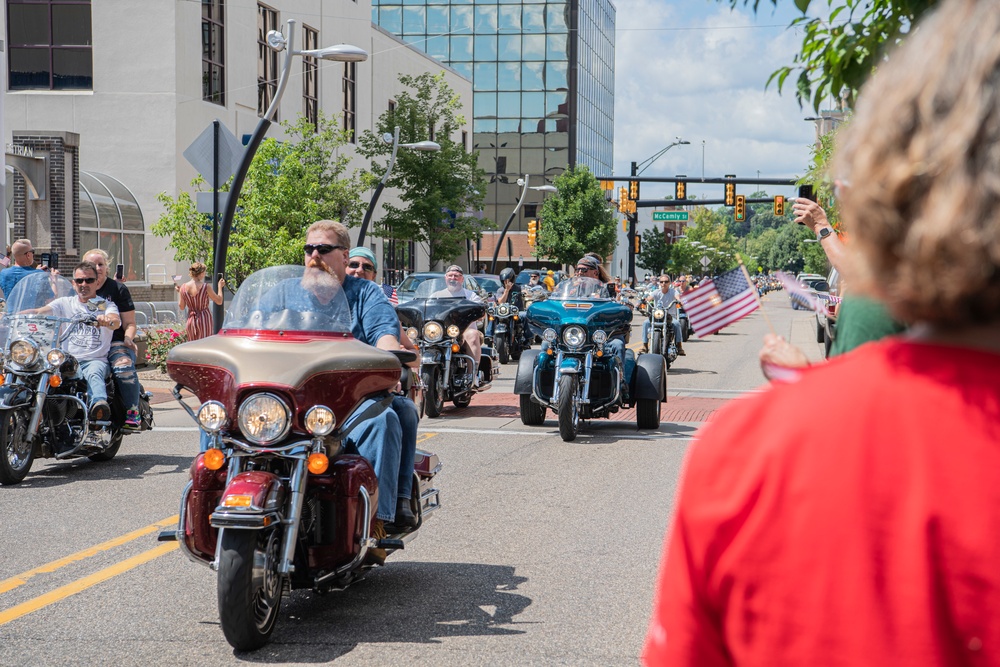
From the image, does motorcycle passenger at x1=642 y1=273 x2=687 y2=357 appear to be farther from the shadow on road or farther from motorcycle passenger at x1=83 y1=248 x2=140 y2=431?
the shadow on road

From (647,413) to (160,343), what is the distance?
9174 mm

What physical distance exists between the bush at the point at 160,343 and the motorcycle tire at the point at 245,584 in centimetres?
1427

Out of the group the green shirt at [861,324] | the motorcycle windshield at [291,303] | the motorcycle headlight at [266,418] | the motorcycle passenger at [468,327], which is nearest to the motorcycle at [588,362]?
the motorcycle passenger at [468,327]

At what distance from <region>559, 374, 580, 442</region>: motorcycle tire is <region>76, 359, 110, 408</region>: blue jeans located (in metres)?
4.19

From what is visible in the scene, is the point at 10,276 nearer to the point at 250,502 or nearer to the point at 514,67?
the point at 250,502

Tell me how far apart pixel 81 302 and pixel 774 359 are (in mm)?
8118

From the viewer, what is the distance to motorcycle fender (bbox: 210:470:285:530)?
4703 millimetres

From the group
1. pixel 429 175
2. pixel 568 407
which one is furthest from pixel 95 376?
pixel 429 175

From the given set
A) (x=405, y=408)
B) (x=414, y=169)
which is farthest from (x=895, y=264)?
(x=414, y=169)

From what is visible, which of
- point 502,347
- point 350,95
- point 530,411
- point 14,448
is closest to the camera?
point 14,448

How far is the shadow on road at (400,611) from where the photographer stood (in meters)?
5.11

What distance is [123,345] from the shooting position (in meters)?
10.2

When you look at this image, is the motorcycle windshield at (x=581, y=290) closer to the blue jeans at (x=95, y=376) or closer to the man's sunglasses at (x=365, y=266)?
the man's sunglasses at (x=365, y=266)

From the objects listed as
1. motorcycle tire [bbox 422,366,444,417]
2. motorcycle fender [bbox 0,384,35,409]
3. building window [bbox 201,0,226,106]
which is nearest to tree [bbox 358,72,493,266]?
building window [bbox 201,0,226,106]
